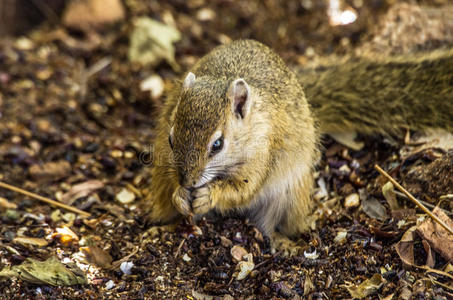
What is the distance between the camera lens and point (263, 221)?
12.3 ft

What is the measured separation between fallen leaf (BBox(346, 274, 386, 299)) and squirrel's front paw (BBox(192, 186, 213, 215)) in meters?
0.99

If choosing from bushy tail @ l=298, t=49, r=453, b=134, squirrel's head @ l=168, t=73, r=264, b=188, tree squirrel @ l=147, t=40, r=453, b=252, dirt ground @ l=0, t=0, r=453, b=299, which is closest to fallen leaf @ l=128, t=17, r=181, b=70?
dirt ground @ l=0, t=0, r=453, b=299

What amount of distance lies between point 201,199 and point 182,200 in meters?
0.13

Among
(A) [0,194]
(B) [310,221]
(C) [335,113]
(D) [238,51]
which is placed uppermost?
(D) [238,51]

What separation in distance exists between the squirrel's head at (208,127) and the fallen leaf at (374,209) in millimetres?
1010

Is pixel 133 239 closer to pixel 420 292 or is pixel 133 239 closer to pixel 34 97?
pixel 420 292

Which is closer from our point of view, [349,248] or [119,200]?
[349,248]

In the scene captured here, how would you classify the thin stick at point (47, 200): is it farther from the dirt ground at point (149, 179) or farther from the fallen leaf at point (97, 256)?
the fallen leaf at point (97, 256)

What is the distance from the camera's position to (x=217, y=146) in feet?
10.0

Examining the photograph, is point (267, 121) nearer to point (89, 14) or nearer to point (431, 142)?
point (431, 142)

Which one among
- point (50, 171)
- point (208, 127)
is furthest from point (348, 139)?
point (50, 171)

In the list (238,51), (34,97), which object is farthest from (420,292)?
(34,97)

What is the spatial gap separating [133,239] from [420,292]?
1.80 meters

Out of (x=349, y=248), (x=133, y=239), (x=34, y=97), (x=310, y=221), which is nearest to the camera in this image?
(x=349, y=248)
